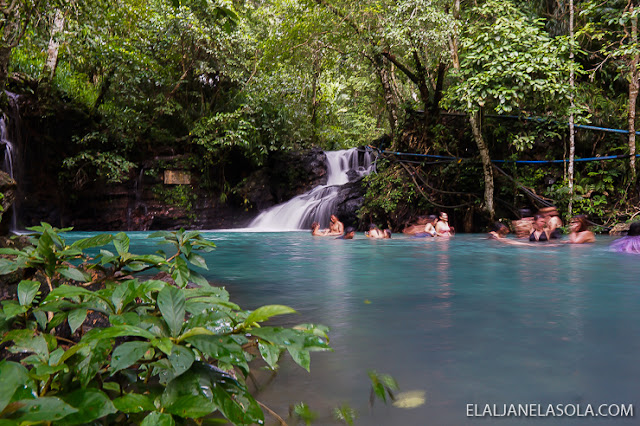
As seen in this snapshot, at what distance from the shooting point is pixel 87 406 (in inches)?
37.7

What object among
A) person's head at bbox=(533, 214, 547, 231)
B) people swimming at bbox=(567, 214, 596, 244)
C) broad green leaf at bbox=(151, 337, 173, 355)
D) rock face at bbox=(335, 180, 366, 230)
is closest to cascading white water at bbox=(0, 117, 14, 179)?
rock face at bbox=(335, 180, 366, 230)

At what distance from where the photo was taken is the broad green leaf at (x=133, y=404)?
0.99m

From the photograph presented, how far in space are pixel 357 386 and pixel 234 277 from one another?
150 inches

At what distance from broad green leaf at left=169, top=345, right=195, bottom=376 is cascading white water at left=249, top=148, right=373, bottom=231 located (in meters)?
13.2

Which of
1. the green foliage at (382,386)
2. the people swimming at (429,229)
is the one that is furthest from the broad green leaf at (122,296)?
the people swimming at (429,229)

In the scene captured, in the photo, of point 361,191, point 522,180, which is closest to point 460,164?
point 522,180

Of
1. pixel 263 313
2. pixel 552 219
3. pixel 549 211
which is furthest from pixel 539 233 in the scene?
pixel 263 313

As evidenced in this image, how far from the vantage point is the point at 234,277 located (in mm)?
5629

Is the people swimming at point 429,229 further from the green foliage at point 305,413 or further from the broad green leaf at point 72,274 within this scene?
the broad green leaf at point 72,274

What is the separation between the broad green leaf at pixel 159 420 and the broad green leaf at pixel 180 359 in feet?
0.30

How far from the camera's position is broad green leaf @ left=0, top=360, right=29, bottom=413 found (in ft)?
2.77

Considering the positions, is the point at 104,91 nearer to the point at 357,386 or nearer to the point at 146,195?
the point at 146,195

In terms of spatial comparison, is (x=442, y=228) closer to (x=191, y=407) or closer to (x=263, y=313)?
(x=263, y=313)

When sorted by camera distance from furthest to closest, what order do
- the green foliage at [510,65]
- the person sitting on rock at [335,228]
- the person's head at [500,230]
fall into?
the person sitting on rock at [335,228]
the person's head at [500,230]
the green foliage at [510,65]
